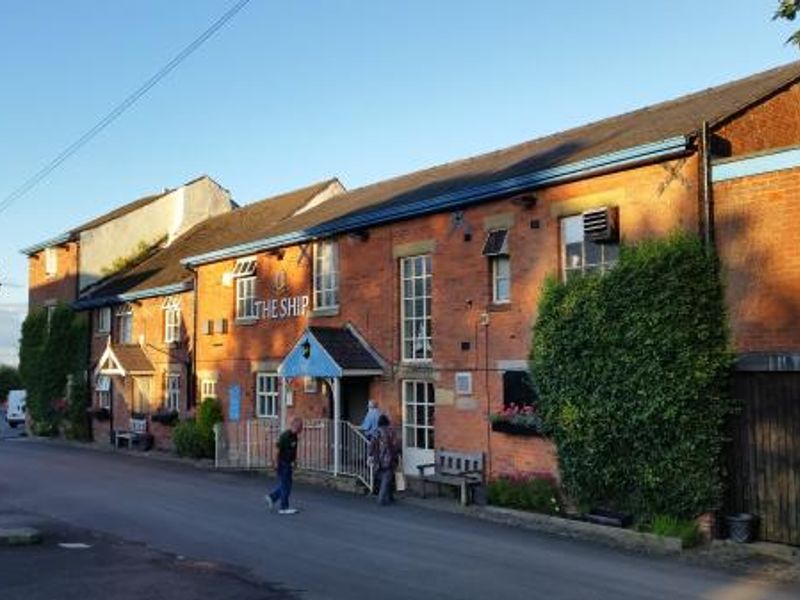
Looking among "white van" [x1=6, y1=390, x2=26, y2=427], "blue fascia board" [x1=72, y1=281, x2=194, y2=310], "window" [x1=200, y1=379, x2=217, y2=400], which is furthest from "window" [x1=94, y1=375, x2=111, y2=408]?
"white van" [x1=6, y1=390, x2=26, y2=427]

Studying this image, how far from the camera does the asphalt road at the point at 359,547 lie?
9.93 metres

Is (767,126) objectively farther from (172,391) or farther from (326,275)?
(172,391)

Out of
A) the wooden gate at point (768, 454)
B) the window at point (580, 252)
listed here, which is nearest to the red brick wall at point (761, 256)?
the wooden gate at point (768, 454)

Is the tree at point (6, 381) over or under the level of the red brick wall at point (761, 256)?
under

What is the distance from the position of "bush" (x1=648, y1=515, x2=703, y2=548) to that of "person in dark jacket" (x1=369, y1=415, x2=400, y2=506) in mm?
5207

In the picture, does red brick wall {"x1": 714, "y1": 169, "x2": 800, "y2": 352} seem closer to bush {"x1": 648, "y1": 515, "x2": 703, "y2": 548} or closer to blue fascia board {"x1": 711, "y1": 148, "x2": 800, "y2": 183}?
blue fascia board {"x1": 711, "y1": 148, "x2": 800, "y2": 183}

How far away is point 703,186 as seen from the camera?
13.7m

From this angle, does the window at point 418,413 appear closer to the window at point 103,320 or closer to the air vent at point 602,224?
the air vent at point 602,224

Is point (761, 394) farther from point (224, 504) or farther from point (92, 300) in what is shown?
point (92, 300)

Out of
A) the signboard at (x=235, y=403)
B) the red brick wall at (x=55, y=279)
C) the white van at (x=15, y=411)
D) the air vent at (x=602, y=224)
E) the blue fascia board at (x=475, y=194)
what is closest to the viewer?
the blue fascia board at (x=475, y=194)

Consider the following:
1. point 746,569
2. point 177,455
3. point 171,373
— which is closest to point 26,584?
point 746,569

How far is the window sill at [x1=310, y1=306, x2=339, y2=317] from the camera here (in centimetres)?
2202

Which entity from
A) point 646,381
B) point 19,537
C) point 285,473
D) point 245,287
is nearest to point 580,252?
point 646,381

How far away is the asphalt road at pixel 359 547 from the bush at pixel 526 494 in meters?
1.05
